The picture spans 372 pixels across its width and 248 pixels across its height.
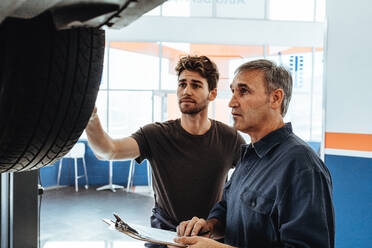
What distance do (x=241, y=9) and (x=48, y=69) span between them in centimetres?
776

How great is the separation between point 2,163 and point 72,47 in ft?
1.17

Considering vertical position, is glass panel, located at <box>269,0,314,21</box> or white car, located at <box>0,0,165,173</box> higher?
glass panel, located at <box>269,0,314,21</box>

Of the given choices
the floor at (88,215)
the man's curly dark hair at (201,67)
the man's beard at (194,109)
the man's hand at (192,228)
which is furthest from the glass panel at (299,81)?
the man's hand at (192,228)

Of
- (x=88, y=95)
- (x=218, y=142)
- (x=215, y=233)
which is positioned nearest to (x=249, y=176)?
(x=215, y=233)

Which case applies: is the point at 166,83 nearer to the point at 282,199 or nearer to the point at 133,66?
the point at 133,66

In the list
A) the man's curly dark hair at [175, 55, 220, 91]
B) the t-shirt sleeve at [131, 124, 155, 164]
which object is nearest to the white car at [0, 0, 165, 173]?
the t-shirt sleeve at [131, 124, 155, 164]

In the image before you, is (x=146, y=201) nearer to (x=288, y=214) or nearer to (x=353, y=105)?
(x=353, y=105)

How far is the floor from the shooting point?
3605 mm

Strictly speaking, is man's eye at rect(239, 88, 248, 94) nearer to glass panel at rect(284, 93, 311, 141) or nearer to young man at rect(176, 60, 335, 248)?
young man at rect(176, 60, 335, 248)

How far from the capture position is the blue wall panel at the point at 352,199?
2.58 meters

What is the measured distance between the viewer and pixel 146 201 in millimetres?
5543

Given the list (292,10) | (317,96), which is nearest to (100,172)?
(317,96)

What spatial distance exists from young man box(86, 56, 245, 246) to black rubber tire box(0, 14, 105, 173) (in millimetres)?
716

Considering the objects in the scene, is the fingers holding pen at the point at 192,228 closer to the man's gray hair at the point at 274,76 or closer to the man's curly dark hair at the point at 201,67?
the man's gray hair at the point at 274,76
